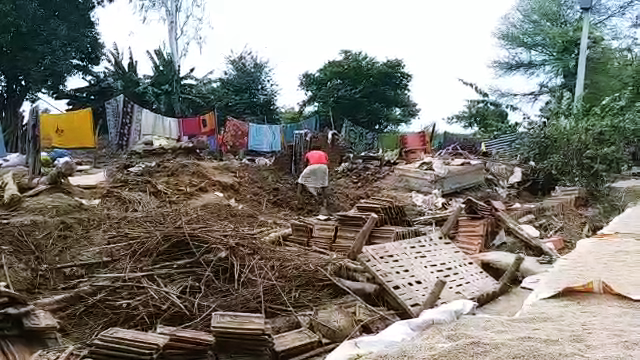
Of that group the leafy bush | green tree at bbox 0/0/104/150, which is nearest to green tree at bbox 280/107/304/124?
green tree at bbox 0/0/104/150

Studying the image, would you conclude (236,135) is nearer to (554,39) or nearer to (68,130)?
(68,130)

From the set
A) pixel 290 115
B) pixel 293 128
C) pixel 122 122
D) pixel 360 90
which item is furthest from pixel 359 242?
pixel 290 115

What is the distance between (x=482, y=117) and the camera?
21.8 m

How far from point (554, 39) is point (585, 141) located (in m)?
10.7

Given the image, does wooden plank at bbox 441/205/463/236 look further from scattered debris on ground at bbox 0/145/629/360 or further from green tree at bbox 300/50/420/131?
green tree at bbox 300/50/420/131

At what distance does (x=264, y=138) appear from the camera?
18.0 meters

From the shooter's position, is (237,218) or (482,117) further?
(482,117)

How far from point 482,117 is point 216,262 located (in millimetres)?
17299

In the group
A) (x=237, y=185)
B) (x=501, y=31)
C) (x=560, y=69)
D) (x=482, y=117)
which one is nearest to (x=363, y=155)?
(x=237, y=185)

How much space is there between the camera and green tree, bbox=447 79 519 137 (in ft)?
60.4

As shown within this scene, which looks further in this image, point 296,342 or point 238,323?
point 296,342

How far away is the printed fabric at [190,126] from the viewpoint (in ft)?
56.1

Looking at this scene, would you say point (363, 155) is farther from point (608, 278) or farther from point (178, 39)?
point (608, 278)

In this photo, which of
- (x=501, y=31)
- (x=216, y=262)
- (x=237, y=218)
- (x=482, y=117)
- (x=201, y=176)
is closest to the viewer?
(x=216, y=262)
